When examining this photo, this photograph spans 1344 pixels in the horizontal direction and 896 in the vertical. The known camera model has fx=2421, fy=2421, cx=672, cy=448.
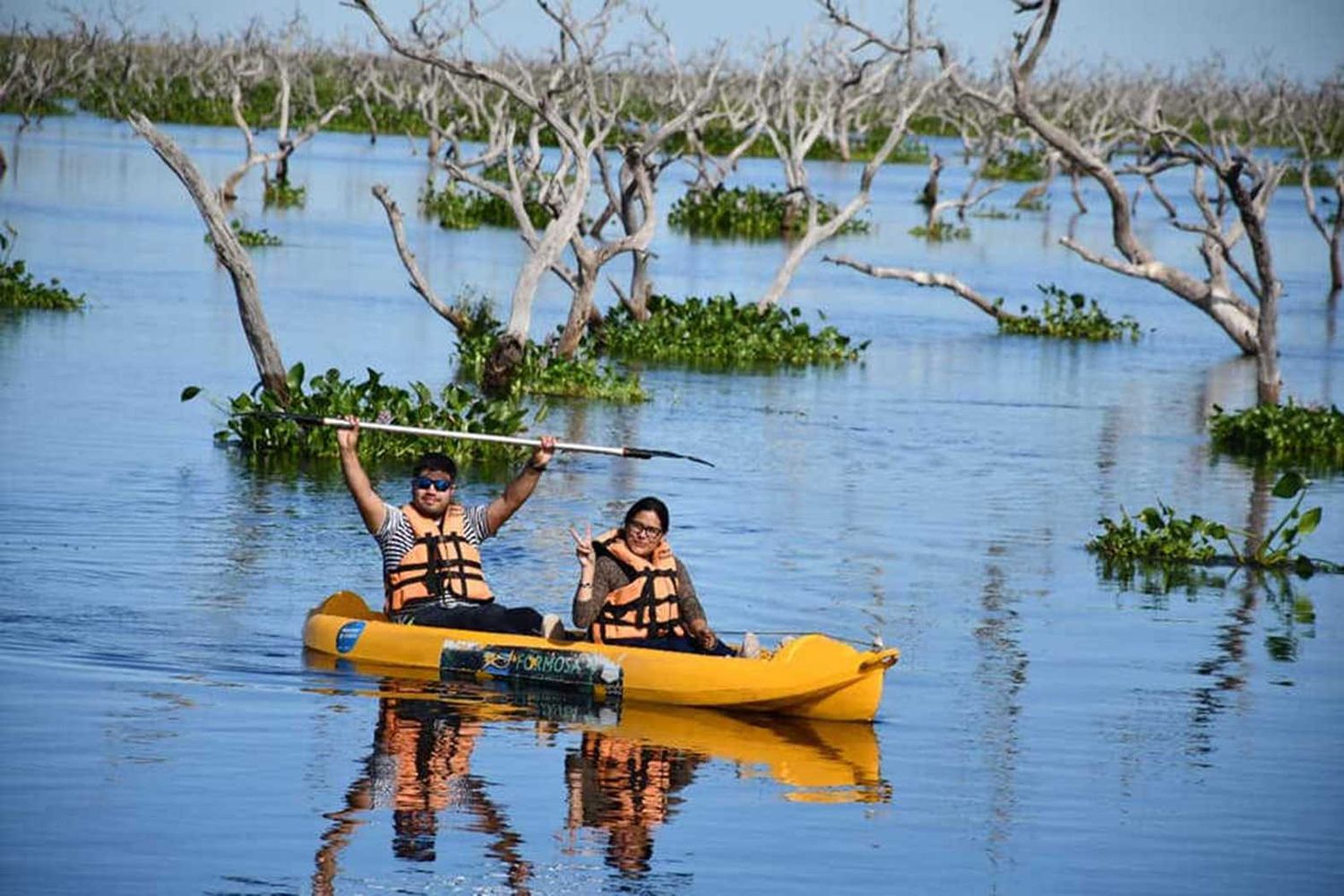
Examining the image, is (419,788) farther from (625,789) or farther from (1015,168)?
(1015,168)

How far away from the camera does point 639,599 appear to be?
12094 mm

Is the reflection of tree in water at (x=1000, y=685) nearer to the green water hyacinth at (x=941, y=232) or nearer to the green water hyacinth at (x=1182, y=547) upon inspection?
the green water hyacinth at (x=1182, y=547)

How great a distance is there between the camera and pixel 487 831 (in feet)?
31.4

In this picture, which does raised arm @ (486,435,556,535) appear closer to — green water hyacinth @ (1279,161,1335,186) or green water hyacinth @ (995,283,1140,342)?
green water hyacinth @ (995,283,1140,342)

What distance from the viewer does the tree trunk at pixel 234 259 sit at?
64.0 ft

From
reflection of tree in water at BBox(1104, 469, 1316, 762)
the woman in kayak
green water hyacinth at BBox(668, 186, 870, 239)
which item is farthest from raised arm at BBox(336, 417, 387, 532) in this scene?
green water hyacinth at BBox(668, 186, 870, 239)

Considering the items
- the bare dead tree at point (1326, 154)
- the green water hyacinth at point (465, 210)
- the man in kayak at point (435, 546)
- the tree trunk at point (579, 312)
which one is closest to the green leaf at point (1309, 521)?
the man in kayak at point (435, 546)

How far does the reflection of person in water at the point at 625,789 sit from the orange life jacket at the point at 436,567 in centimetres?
160

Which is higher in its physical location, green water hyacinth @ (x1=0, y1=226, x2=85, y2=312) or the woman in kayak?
green water hyacinth @ (x1=0, y1=226, x2=85, y2=312)

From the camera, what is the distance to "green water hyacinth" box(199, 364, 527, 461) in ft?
64.5

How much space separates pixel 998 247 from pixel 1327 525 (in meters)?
33.4

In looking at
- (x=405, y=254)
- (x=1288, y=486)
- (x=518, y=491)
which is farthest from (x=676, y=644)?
(x=405, y=254)

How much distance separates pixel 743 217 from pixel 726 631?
39662mm

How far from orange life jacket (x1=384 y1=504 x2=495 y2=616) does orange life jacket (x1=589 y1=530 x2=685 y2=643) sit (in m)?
0.91
